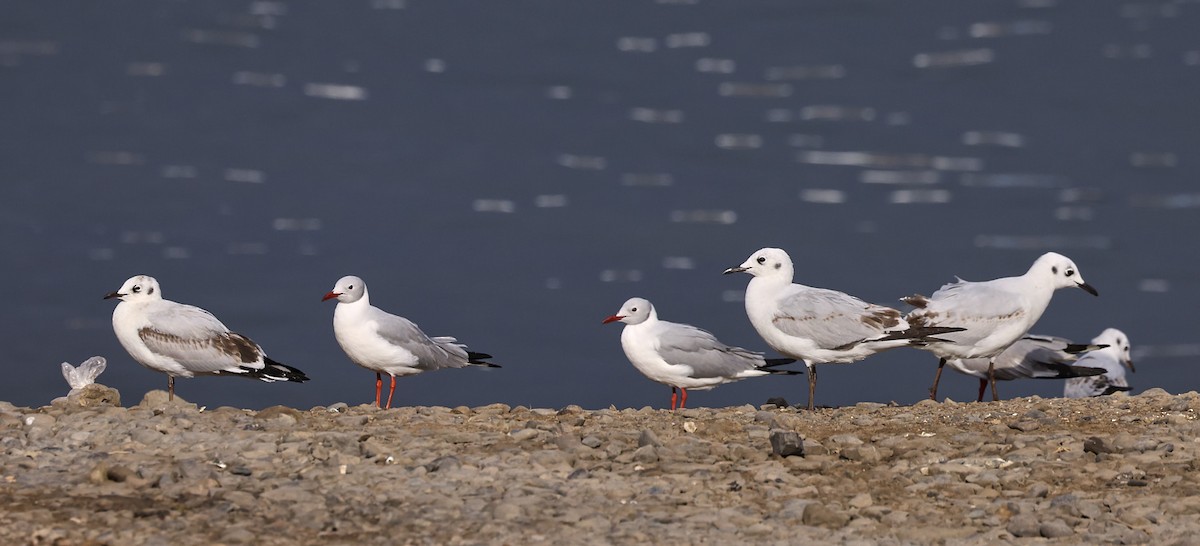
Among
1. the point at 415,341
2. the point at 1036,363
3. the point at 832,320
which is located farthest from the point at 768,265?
the point at 1036,363

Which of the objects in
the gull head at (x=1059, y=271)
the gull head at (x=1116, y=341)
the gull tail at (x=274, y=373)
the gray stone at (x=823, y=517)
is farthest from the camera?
the gull head at (x=1116, y=341)

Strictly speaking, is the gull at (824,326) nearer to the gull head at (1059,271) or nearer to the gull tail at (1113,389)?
the gull head at (1059,271)

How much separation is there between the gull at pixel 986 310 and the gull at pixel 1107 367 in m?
1.22

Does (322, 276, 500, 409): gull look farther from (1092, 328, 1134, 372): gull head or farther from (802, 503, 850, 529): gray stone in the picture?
(1092, 328, 1134, 372): gull head

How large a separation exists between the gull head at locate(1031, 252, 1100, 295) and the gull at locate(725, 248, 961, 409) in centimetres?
117

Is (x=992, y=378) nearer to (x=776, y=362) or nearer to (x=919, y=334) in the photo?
(x=919, y=334)

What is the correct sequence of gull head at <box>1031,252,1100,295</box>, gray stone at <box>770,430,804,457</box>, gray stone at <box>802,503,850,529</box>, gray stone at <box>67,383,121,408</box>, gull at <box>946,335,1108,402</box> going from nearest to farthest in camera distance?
gray stone at <box>802,503,850,529</box>
gray stone at <box>770,430,804,457</box>
gray stone at <box>67,383,121,408</box>
gull head at <box>1031,252,1100,295</box>
gull at <box>946,335,1108,402</box>

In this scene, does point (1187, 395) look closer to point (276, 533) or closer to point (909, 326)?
point (909, 326)

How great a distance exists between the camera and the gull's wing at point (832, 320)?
453 inches

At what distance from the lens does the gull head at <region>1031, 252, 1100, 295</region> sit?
12.4 m

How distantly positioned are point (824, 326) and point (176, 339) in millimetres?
4453

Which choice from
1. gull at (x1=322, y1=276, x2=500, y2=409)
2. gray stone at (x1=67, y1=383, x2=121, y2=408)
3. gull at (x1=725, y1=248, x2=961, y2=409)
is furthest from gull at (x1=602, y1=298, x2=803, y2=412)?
gray stone at (x1=67, y1=383, x2=121, y2=408)

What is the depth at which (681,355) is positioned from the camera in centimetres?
1199

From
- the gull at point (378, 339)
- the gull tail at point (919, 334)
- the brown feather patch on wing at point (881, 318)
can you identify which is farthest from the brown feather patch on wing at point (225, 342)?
the gull tail at point (919, 334)
